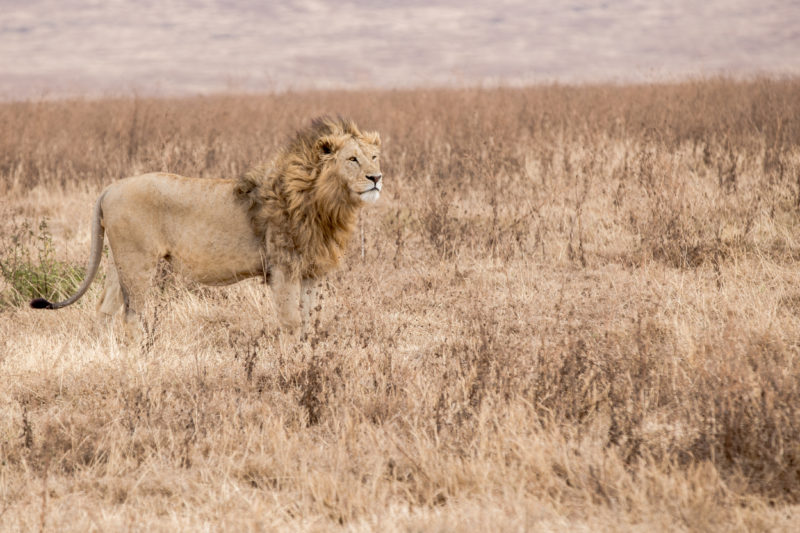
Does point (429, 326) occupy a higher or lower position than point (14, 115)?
lower

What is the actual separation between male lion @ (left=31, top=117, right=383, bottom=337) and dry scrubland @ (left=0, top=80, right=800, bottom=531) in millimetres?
426

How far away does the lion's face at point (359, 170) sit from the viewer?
5.39 metres

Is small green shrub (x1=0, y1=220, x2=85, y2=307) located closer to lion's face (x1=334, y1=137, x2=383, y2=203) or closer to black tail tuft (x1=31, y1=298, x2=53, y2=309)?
black tail tuft (x1=31, y1=298, x2=53, y2=309)

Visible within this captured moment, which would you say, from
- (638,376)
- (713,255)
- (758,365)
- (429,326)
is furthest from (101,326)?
(713,255)

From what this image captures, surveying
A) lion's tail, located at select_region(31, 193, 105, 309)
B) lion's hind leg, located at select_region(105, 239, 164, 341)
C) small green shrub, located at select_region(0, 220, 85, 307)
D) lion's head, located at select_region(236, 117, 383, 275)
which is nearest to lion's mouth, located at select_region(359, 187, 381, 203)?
lion's head, located at select_region(236, 117, 383, 275)

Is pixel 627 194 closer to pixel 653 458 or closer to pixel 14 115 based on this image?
pixel 653 458

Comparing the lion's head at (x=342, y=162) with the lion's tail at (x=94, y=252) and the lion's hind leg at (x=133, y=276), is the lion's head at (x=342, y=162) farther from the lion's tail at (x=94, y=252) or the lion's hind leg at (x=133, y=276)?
the lion's tail at (x=94, y=252)

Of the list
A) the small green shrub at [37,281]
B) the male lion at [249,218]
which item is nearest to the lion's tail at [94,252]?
the male lion at [249,218]

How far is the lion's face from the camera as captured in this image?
5.39 meters

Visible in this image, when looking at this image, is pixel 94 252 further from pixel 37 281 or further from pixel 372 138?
pixel 372 138

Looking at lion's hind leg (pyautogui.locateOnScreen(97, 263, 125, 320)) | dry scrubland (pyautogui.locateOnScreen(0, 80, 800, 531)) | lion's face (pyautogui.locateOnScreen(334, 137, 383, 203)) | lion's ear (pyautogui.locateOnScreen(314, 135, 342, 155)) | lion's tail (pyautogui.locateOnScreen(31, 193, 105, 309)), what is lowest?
dry scrubland (pyautogui.locateOnScreen(0, 80, 800, 531))

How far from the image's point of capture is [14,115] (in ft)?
57.7

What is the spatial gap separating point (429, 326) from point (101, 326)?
2459 millimetres

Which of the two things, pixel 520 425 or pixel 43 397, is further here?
pixel 43 397
